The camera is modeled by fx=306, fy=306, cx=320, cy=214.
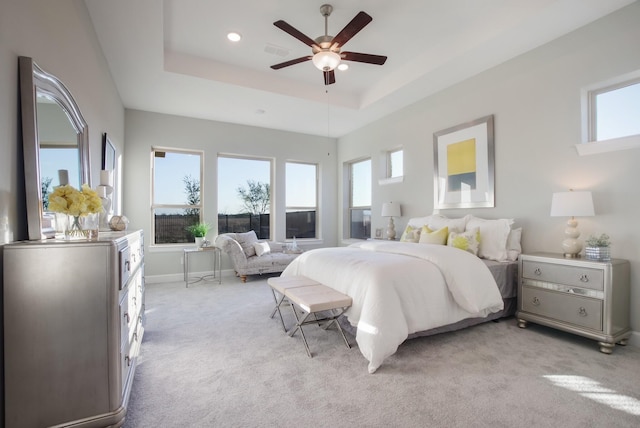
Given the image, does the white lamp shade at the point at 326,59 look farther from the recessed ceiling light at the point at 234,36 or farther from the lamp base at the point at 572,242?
the lamp base at the point at 572,242

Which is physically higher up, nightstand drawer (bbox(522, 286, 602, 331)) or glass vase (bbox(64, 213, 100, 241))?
glass vase (bbox(64, 213, 100, 241))

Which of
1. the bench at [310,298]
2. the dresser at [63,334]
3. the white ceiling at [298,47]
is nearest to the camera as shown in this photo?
the dresser at [63,334]

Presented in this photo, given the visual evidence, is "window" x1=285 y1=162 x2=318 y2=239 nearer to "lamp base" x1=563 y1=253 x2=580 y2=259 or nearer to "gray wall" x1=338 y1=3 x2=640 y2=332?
"gray wall" x1=338 y1=3 x2=640 y2=332

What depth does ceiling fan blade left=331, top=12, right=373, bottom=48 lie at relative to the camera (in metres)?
2.41

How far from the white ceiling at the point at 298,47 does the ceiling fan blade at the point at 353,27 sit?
1.52 feet

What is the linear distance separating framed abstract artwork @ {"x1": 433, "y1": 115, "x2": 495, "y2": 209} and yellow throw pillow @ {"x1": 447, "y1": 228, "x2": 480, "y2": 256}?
568mm

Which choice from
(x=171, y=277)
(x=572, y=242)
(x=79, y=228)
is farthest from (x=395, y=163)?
(x=79, y=228)

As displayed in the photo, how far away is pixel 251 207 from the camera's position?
20.2 feet

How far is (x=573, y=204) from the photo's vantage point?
2.71 meters

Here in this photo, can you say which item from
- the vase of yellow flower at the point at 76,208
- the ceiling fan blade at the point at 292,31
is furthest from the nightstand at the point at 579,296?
the vase of yellow flower at the point at 76,208

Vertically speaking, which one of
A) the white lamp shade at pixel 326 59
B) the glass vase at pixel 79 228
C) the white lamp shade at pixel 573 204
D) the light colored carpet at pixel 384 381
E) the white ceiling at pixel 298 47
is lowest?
the light colored carpet at pixel 384 381

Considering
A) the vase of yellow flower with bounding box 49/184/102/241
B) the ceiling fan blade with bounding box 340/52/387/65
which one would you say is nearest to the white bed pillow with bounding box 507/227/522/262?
the ceiling fan blade with bounding box 340/52/387/65

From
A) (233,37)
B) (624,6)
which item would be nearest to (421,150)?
(624,6)

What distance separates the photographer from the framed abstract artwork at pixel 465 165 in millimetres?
3814
